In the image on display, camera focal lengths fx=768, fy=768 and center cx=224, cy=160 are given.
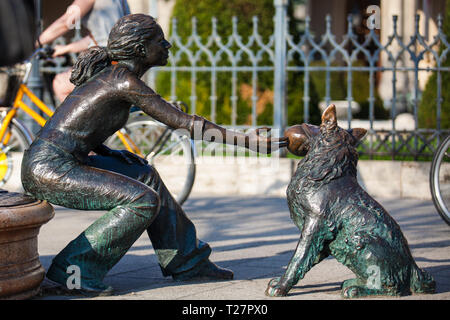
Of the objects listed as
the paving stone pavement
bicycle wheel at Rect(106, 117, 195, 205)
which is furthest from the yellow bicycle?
the paving stone pavement

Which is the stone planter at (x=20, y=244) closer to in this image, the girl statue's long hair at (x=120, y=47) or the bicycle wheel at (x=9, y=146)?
the girl statue's long hair at (x=120, y=47)

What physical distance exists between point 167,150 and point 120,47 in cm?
337

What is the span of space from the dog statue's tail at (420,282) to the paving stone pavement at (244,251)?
0.13 feet

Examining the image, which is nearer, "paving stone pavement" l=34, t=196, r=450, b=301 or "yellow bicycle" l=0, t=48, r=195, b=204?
"paving stone pavement" l=34, t=196, r=450, b=301

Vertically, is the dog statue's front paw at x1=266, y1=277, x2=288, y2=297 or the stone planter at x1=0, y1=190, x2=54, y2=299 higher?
the stone planter at x1=0, y1=190, x2=54, y2=299

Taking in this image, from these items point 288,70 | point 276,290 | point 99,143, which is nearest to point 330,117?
point 276,290

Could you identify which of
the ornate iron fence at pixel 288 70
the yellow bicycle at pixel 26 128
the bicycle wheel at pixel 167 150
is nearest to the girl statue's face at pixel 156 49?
the yellow bicycle at pixel 26 128

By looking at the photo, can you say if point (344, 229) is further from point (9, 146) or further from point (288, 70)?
point (288, 70)

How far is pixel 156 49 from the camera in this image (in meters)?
3.96

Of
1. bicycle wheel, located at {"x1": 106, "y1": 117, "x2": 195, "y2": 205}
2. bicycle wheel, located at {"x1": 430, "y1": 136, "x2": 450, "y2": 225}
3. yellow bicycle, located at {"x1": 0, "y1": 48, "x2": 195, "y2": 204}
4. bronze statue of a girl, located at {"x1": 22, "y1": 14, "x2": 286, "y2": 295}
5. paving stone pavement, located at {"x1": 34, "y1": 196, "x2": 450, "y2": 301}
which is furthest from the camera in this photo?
bicycle wheel, located at {"x1": 106, "y1": 117, "x2": 195, "y2": 205}

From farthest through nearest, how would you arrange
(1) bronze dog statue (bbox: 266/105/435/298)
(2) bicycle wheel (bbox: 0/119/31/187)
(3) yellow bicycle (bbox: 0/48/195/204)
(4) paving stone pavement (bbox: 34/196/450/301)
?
(2) bicycle wheel (bbox: 0/119/31/187), (3) yellow bicycle (bbox: 0/48/195/204), (4) paving stone pavement (bbox: 34/196/450/301), (1) bronze dog statue (bbox: 266/105/435/298)

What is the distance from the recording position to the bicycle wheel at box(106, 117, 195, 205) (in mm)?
6816

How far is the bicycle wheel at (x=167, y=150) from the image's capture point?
22.4 ft

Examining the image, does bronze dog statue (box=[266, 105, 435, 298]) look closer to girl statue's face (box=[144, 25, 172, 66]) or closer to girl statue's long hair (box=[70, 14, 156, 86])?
girl statue's face (box=[144, 25, 172, 66])
